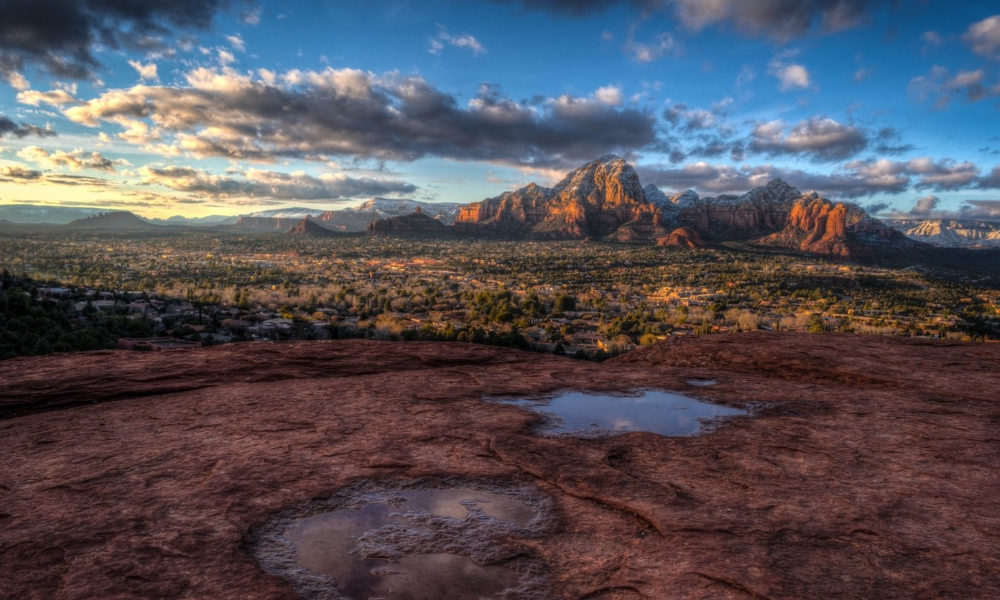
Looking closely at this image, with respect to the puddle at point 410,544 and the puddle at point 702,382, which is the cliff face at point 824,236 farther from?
the puddle at point 410,544

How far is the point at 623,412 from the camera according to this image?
323 inches

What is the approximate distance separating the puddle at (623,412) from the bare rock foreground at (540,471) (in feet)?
1.57

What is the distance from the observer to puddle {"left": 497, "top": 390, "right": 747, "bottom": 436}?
289 inches

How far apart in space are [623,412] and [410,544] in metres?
4.89

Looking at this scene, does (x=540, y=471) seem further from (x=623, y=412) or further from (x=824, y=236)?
(x=824, y=236)

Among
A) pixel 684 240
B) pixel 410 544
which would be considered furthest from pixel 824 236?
pixel 410 544

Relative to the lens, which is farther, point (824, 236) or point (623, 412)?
point (824, 236)

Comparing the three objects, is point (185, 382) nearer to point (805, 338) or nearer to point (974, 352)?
point (805, 338)

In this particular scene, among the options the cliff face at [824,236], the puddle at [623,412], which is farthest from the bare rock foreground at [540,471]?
the cliff face at [824,236]

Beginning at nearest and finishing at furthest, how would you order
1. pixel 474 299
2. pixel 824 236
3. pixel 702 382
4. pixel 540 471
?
pixel 540 471
pixel 702 382
pixel 474 299
pixel 824 236

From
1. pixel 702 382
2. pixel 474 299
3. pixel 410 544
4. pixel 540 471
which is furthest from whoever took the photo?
pixel 474 299

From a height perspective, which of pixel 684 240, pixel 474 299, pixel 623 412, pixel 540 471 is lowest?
pixel 474 299

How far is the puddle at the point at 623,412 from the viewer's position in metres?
7.34

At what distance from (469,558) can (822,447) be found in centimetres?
488
